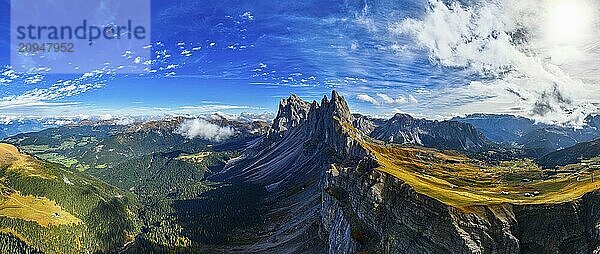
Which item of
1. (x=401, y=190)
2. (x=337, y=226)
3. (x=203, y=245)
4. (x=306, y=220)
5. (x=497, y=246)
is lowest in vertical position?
(x=203, y=245)

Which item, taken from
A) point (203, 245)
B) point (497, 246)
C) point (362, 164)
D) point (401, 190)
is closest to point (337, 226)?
point (362, 164)

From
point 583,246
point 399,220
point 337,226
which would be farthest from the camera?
point 337,226

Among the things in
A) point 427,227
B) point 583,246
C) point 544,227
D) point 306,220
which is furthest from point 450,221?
point 306,220

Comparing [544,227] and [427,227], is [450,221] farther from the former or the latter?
[544,227]

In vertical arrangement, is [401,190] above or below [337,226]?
above

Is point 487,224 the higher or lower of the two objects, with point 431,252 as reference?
higher

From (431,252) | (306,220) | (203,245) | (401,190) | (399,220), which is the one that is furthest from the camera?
(203,245)

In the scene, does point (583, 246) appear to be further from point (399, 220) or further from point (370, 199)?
point (370, 199)

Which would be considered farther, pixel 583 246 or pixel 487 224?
pixel 487 224

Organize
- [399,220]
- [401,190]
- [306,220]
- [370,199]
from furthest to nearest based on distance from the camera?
[306,220] < [370,199] < [401,190] < [399,220]
